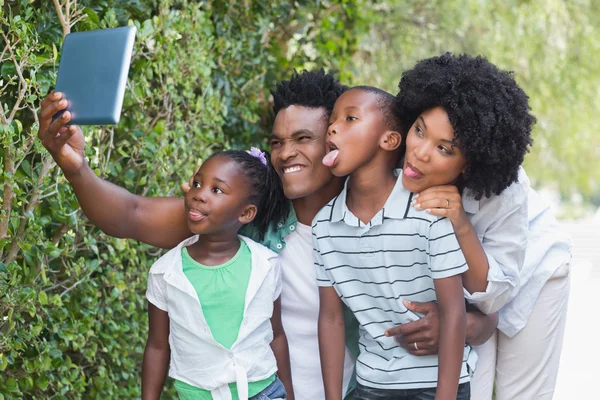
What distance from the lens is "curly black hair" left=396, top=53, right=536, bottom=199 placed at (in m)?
2.17

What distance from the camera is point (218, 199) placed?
2.33m

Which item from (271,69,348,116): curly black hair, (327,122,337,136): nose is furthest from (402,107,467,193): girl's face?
(271,69,348,116): curly black hair

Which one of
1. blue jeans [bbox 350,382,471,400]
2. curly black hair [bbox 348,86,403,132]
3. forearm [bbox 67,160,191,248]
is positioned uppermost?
curly black hair [bbox 348,86,403,132]

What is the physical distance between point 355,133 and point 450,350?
2.14 ft

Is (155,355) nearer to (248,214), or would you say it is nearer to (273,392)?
(273,392)

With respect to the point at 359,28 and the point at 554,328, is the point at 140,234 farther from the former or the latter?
the point at 359,28

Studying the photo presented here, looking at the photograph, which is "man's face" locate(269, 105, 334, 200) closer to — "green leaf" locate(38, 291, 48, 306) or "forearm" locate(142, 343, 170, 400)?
"forearm" locate(142, 343, 170, 400)

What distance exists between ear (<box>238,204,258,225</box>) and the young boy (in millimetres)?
185

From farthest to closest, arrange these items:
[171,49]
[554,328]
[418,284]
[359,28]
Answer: [359,28]
[171,49]
[554,328]
[418,284]

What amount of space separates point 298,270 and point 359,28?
2.80m

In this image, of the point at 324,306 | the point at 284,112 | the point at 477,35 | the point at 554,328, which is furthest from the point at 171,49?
the point at 477,35

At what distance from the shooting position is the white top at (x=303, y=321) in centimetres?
258

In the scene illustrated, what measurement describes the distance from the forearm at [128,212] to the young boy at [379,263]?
419 millimetres

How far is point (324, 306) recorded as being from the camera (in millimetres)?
2418
